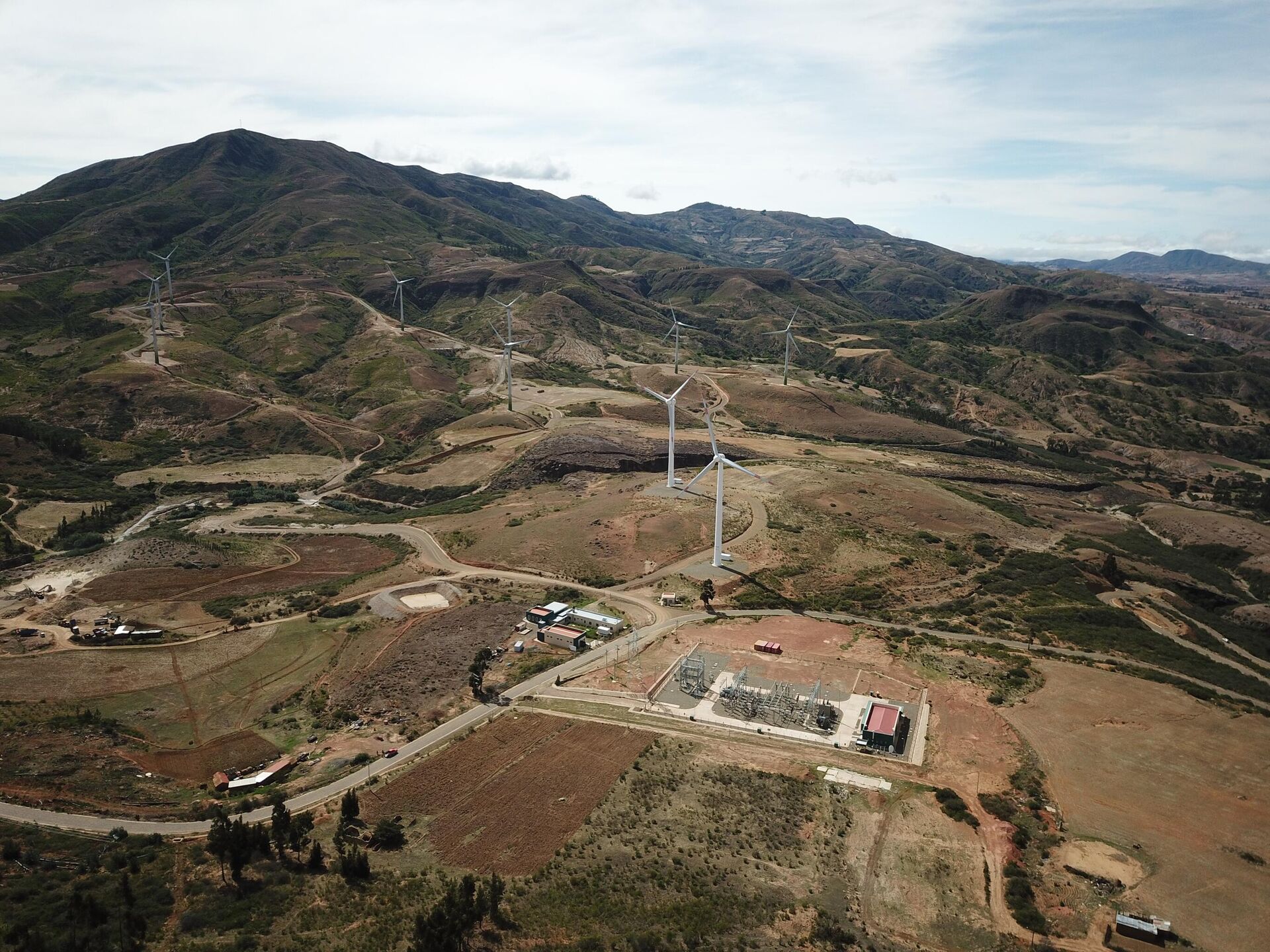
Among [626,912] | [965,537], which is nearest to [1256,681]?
[965,537]

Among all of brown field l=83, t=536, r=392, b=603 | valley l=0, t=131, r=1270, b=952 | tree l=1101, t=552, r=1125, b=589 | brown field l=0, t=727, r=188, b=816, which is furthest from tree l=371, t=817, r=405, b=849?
tree l=1101, t=552, r=1125, b=589

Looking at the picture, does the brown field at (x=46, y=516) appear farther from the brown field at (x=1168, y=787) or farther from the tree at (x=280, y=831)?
the brown field at (x=1168, y=787)

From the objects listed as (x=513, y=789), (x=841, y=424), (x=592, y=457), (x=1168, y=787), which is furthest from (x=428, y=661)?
(x=841, y=424)

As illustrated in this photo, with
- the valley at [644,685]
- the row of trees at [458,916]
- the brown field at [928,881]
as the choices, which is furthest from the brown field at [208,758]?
the brown field at [928,881]

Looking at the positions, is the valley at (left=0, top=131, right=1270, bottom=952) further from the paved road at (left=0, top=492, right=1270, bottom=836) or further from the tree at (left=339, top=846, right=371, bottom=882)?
the tree at (left=339, top=846, right=371, bottom=882)

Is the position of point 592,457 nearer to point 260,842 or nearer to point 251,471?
point 251,471
